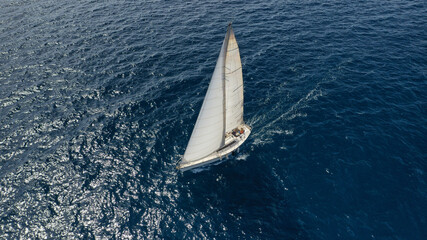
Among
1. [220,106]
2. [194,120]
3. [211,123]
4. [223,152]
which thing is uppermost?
[220,106]

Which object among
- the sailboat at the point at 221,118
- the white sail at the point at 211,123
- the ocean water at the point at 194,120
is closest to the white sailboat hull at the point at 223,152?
the sailboat at the point at 221,118

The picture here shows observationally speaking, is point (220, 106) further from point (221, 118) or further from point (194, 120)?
point (194, 120)

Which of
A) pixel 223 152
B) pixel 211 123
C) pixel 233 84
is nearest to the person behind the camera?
pixel 233 84

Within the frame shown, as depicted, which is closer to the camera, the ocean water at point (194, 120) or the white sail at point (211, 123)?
the white sail at point (211, 123)

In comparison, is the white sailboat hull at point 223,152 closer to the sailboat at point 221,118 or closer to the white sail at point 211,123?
the sailboat at point 221,118

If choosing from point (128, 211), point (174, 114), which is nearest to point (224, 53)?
point (174, 114)

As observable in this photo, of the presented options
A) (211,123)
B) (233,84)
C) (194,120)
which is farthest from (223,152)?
(233,84)

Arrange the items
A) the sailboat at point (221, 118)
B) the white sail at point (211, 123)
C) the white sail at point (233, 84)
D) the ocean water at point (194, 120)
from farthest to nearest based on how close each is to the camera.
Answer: the ocean water at point (194, 120) → the white sail at point (211, 123) → the sailboat at point (221, 118) → the white sail at point (233, 84)

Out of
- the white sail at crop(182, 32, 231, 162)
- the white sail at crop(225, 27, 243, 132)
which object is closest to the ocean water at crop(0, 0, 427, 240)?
the white sail at crop(182, 32, 231, 162)
